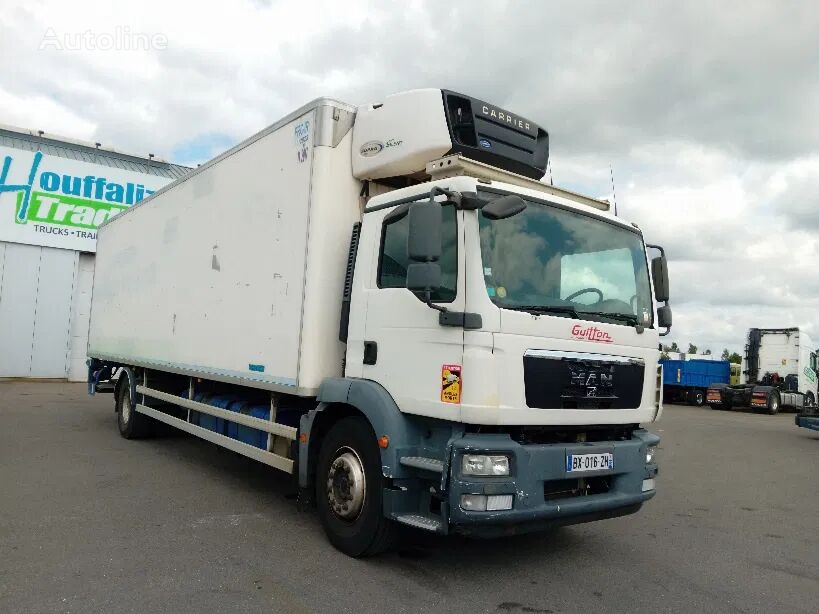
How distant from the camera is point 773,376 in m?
25.3

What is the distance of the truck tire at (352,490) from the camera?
4.52 m

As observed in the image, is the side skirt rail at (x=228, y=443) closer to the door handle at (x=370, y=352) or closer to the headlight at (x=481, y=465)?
the door handle at (x=370, y=352)

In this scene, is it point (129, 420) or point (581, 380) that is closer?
point (581, 380)

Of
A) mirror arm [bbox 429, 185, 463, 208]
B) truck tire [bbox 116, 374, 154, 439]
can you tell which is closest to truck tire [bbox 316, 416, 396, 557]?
mirror arm [bbox 429, 185, 463, 208]

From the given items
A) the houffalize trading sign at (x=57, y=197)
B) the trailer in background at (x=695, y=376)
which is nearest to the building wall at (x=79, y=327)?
the houffalize trading sign at (x=57, y=197)

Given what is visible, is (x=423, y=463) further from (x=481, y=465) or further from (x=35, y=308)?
(x=35, y=308)

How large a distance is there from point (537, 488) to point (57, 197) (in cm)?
2090

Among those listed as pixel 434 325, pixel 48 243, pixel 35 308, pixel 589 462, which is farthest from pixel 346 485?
pixel 48 243

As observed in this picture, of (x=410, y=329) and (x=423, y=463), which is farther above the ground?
(x=410, y=329)

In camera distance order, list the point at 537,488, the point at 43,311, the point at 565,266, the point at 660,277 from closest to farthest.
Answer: the point at 537,488 < the point at 565,266 < the point at 660,277 < the point at 43,311

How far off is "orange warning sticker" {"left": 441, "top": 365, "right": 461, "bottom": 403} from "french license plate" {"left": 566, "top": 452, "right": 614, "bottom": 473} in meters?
0.88

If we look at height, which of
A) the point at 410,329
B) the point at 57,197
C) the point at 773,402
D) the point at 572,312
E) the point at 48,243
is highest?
the point at 57,197

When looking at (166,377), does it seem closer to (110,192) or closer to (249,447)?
(249,447)

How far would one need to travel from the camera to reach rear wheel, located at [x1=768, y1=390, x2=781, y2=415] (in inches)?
928
